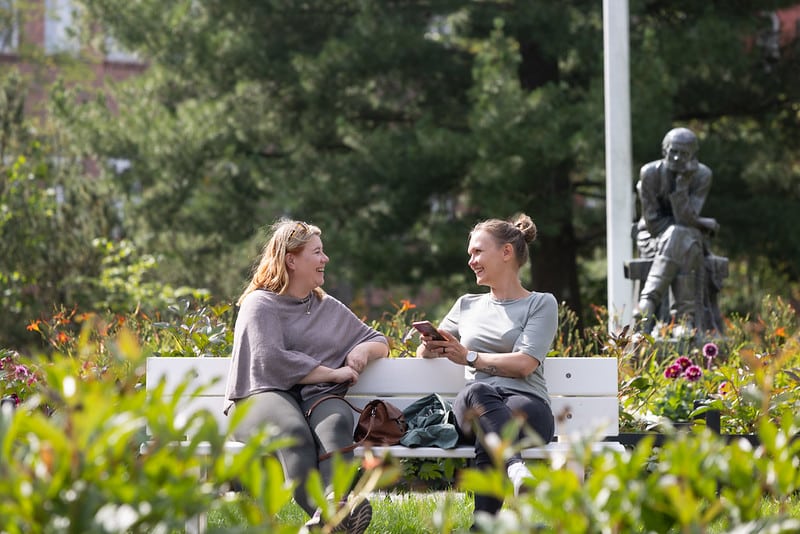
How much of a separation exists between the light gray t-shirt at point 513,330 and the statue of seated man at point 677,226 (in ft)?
14.2

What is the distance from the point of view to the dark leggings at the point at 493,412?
408 centimetres

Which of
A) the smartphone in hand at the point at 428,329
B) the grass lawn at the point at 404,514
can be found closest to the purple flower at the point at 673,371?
the grass lawn at the point at 404,514

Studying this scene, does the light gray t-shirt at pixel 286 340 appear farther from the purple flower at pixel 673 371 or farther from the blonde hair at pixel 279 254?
the purple flower at pixel 673 371

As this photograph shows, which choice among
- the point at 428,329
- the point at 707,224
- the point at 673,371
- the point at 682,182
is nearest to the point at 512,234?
the point at 428,329

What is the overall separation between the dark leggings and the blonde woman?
0.44m

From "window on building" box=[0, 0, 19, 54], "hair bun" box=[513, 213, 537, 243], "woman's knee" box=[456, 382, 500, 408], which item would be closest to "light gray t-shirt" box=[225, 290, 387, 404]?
"woman's knee" box=[456, 382, 500, 408]

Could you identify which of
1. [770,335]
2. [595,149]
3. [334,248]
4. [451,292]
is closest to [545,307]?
[770,335]

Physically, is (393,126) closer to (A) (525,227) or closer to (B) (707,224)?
(B) (707,224)

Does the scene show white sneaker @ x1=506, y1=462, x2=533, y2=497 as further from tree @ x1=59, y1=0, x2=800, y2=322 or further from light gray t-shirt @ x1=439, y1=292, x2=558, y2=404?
tree @ x1=59, y1=0, x2=800, y2=322

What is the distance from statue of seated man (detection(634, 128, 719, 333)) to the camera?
876 centimetres

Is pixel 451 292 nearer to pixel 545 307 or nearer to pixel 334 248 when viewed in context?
pixel 334 248

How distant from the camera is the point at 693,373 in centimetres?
589

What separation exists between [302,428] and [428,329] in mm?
594

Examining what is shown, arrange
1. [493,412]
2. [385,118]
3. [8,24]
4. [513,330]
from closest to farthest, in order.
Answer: [493,412], [513,330], [385,118], [8,24]
